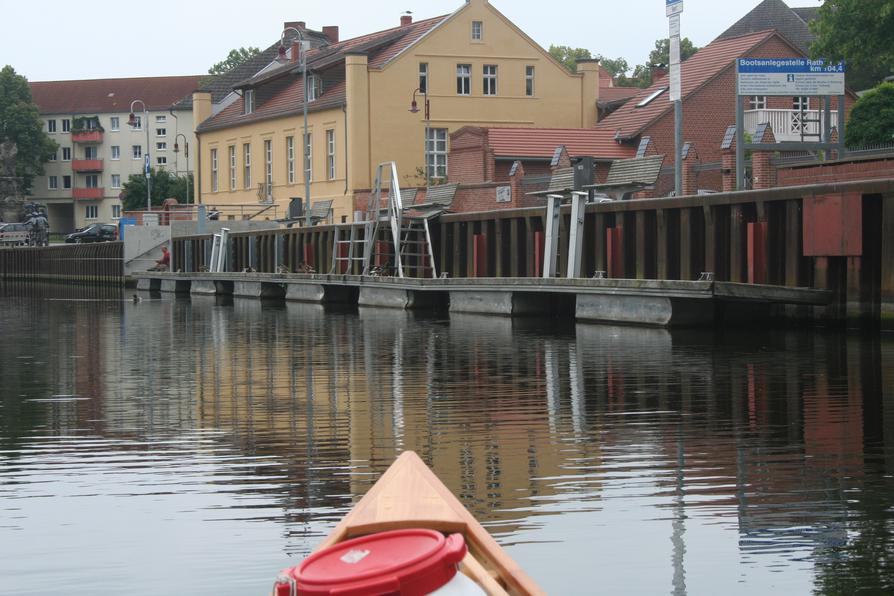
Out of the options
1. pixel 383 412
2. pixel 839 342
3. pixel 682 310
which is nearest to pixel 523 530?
pixel 383 412

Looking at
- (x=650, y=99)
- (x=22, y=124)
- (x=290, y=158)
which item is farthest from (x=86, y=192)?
(x=650, y=99)

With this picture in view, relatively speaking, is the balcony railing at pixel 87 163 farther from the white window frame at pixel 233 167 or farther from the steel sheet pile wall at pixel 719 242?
the steel sheet pile wall at pixel 719 242

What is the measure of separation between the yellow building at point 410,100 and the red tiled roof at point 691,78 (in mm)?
5153

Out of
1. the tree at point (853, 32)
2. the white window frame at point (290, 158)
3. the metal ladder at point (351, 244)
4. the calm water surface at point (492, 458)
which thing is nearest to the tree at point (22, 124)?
the white window frame at point (290, 158)

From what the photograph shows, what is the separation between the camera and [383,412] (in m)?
13.2

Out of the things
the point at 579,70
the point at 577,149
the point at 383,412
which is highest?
the point at 579,70

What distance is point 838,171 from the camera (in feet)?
81.5

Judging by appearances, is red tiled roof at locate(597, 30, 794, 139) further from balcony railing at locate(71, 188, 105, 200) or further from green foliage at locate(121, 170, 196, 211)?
balcony railing at locate(71, 188, 105, 200)

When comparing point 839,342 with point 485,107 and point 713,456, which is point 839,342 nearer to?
point 713,456

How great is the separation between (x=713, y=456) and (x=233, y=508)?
12.0ft

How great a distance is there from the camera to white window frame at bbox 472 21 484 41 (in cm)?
6556

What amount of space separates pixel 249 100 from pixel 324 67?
1136 centimetres

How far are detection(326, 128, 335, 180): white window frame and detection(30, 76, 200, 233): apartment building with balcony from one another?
3289 inches

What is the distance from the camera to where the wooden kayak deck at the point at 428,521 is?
501 centimetres
